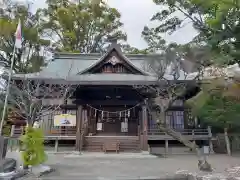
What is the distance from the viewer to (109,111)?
58.7 ft

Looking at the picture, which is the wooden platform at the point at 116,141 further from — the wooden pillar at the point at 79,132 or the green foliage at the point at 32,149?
the green foliage at the point at 32,149

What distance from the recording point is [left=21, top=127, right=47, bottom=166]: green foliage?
8841mm

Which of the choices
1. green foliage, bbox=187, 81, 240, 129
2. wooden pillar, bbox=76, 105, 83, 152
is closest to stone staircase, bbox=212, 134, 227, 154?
green foliage, bbox=187, 81, 240, 129

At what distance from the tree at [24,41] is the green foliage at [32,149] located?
17.3 meters

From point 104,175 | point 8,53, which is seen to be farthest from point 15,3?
point 104,175

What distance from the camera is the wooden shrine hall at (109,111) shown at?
15820 mm

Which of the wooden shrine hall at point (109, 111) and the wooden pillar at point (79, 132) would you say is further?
the wooden shrine hall at point (109, 111)

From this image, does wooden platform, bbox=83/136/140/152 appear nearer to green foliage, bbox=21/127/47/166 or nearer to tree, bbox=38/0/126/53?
green foliage, bbox=21/127/47/166

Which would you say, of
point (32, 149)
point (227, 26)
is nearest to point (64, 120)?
point (32, 149)

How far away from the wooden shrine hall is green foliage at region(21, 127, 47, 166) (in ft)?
20.8

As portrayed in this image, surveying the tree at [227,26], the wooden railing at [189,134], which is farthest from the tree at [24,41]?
the tree at [227,26]

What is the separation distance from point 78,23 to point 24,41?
689cm

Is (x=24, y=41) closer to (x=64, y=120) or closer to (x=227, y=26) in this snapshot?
(x=64, y=120)

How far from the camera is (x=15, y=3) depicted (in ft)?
89.2
